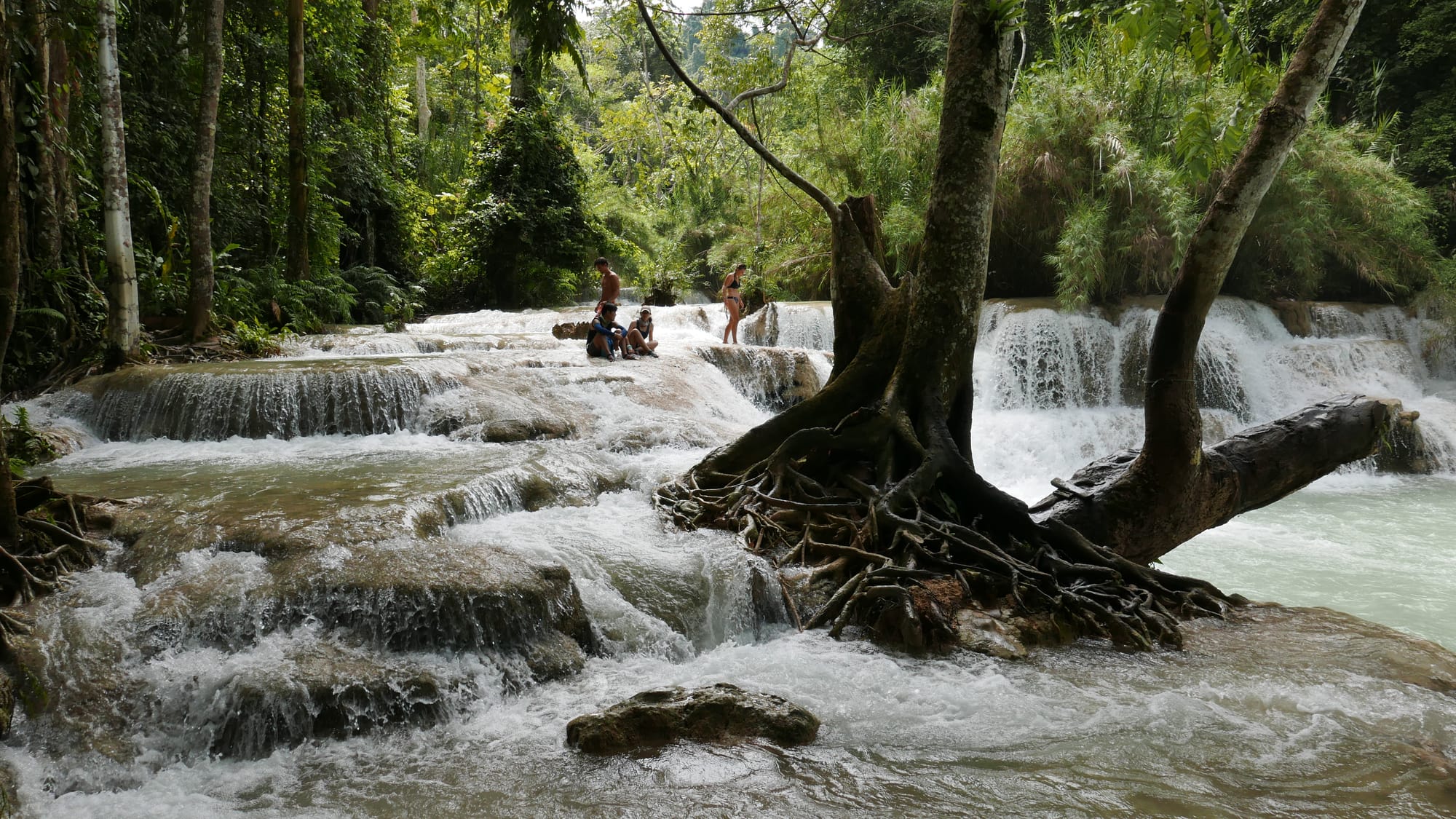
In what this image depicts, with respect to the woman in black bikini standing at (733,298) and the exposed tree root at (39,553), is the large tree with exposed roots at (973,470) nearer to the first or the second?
the exposed tree root at (39,553)

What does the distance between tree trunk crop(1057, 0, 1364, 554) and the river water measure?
31.2 inches

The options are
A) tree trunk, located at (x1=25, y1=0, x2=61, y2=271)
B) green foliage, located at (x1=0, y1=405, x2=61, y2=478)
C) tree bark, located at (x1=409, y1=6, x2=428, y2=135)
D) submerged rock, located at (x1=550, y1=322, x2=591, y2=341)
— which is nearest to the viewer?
green foliage, located at (x1=0, y1=405, x2=61, y2=478)

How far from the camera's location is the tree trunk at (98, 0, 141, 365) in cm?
968

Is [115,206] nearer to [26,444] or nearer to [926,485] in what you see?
[26,444]

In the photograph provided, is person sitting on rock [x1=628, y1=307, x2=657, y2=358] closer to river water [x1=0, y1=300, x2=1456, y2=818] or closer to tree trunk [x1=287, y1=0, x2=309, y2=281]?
river water [x1=0, y1=300, x2=1456, y2=818]

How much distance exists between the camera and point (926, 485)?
5750 mm

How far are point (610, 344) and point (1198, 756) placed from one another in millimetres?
9906

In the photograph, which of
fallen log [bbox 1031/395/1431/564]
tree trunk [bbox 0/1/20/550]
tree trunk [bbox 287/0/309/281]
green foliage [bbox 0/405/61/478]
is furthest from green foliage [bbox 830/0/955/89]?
tree trunk [bbox 0/1/20/550]

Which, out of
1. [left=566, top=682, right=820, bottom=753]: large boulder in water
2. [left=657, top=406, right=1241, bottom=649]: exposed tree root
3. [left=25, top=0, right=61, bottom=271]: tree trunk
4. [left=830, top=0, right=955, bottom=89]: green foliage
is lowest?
[left=566, top=682, right=820, bottom=753]: large boulder in water

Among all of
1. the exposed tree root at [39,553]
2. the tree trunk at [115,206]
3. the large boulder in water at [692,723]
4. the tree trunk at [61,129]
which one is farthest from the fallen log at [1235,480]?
the tree trunk at [61,129]

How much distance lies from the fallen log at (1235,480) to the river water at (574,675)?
0.73m

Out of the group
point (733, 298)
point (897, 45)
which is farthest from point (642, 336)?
point (897, 45)

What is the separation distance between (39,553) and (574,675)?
315 centimetres

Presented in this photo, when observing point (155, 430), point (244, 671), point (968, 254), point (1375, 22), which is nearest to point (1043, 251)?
point (1375, 22)
